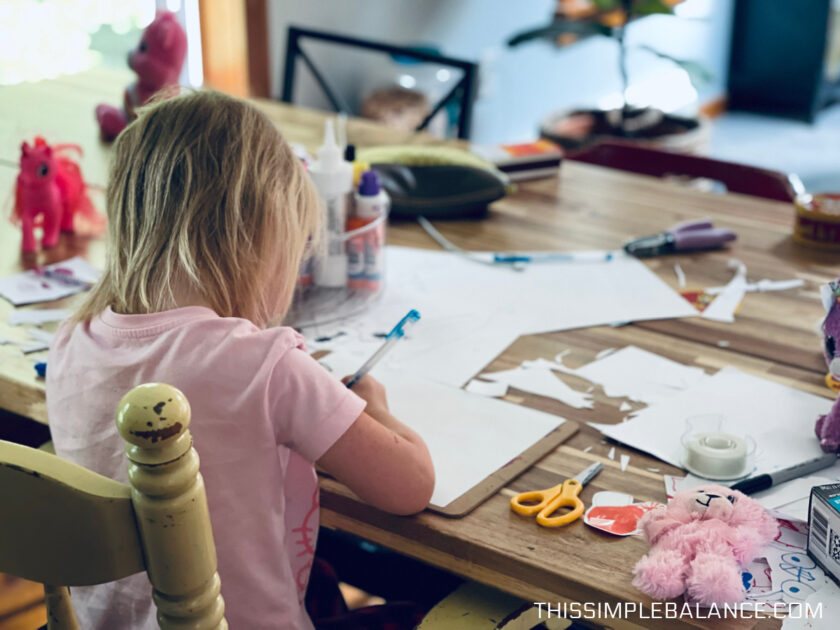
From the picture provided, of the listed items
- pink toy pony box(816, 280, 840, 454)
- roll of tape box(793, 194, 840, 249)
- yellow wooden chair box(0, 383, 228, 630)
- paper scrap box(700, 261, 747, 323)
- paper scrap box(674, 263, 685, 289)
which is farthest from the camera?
roll of tape box(793, 194, 840, 249)

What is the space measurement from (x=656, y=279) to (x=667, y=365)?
27 centimetres

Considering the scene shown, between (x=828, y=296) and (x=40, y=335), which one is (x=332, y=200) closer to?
(x=40, y=335)

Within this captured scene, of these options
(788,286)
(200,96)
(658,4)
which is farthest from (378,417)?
(658,4)

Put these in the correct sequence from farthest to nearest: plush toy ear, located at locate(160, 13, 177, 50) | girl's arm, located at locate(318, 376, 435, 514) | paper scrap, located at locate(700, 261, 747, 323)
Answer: plush toy ear, located at locate(160, 13, 177, 50) < paper scrap, located at locate(700, 261, 747, 323) < girl's arm, located at locate(318, 376, 435, 514)

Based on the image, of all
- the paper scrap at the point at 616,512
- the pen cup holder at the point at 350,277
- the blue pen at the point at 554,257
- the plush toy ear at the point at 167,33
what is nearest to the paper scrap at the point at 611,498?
the paper scrap at the point at 616,512

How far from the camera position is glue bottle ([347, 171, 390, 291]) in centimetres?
133

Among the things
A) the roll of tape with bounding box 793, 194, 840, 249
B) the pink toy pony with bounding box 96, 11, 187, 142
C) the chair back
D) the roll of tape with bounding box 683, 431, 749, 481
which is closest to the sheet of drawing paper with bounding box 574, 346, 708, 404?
the roll of tape with bounding box 683, 431, 749, 481

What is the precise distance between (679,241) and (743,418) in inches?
19.8

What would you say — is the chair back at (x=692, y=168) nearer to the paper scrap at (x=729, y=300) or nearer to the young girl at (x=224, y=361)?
the paper scrap at (x=729, y=300)

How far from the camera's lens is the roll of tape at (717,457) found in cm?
95

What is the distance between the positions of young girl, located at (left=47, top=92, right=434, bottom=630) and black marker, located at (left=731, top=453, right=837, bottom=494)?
1.00 ft

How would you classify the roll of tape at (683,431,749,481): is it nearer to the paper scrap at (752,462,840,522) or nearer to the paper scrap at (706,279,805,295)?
the paper scrap at (752,462,840,522)

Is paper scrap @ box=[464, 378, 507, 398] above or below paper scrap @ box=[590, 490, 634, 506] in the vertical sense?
above

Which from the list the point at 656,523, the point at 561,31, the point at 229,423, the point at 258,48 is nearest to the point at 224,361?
the point at 229,423
